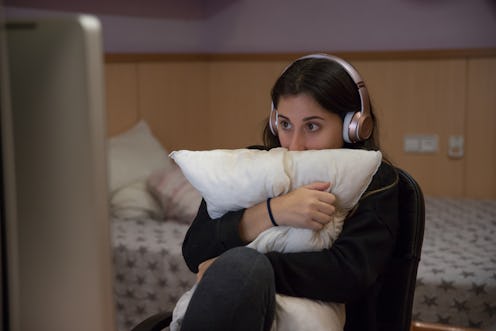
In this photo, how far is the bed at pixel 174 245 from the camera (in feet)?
6.35

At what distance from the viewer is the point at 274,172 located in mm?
1122

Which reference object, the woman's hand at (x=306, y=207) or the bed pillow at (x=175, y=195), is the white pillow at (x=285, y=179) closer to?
the woman's hand at (x=306, y=207)

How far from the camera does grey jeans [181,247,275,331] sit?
3.05ft

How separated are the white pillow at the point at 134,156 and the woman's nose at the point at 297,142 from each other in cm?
162

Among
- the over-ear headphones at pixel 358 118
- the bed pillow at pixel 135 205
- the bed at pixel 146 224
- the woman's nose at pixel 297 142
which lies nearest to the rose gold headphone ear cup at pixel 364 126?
the over-ear headphones at pixel 358 118

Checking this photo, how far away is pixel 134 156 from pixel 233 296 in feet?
6.96

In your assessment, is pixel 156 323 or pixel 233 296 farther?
pixel 156 323

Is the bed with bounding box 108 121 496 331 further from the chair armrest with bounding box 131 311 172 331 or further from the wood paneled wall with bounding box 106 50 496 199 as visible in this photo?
the chair armrest with bounding box 131 311 172 331

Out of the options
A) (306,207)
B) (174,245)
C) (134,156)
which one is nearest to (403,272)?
(306,207)

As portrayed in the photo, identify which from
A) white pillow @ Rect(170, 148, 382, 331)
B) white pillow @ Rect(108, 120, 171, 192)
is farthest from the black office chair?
white pillow @ Rect(108, 120, 171, 192)

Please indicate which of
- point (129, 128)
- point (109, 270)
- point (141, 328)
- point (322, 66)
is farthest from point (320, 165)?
point (129, 128)

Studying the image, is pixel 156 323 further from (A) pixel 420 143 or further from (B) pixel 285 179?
(A) pixel 420 143

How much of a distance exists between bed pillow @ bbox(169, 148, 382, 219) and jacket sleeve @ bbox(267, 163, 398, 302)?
0.05 metres

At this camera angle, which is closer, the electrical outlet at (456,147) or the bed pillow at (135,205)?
the bed pillow at (135,205)
